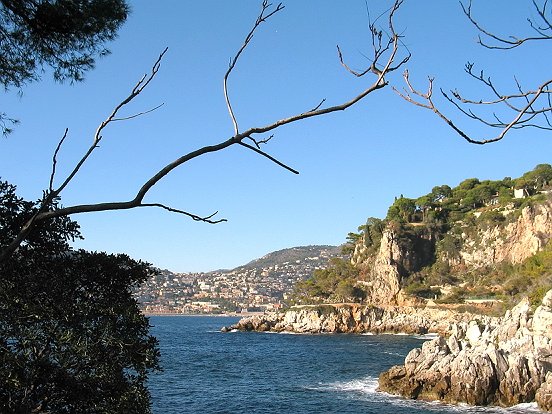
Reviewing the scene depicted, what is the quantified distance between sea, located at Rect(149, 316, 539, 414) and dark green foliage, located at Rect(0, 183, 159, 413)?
20.0 feet

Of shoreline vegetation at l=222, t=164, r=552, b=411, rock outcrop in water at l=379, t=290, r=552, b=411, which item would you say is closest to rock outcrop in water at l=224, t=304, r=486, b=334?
shoreline vegetation at l=222, t=164, r=552, b=411

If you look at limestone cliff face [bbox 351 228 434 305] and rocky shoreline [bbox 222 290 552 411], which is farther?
limestone cliff face [bbox 351 228 434 305]

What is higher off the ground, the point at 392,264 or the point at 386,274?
the point at 392,264

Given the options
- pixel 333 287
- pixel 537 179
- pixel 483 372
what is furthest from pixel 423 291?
pixel 483 372

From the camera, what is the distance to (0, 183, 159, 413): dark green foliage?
23.7 feet

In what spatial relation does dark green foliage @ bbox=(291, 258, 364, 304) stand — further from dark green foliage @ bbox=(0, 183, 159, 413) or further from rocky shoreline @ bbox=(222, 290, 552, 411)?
dark green foliage @ bbox=(0, 183, 159, 413)

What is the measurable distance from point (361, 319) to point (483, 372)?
53.0m

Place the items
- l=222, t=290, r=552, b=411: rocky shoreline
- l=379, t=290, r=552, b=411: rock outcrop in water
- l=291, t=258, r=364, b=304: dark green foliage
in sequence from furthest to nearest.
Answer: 1. l=291, t=258, r=364, b=304: dark green foliage
2. l=222, t=290, r=552, b=411: rocky shoreline
3. l=379, t=290, r=552, b=411: rock outcrop in water

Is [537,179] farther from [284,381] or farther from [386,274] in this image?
[284,381]

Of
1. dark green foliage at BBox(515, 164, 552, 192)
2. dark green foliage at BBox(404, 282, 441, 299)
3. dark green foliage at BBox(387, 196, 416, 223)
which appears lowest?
dark green foliage at BBox(404, 282, 441, 299)

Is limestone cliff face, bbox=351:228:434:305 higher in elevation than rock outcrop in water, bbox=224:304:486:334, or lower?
higher

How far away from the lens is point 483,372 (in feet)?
76.0

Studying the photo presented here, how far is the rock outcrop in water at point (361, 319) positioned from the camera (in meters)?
70.2

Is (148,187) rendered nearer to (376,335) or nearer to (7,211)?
(7,211)
